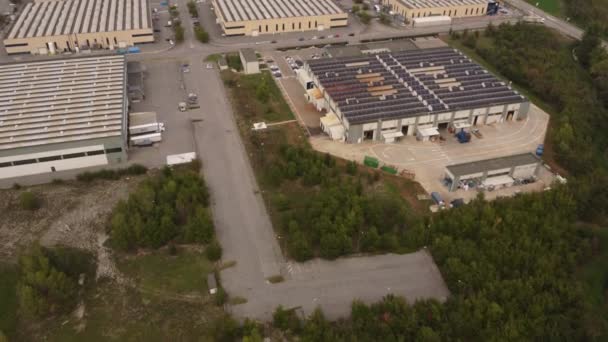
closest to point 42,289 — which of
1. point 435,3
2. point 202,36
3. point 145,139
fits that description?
point 145,139

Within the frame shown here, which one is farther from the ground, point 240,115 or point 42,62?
point 42,62

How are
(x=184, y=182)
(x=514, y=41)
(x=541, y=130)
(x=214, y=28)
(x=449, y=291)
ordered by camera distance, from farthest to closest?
(x=214, y=28), (x=514, y=41), (x=541, y=130), (x=184, y=182), (x=449, y=291)

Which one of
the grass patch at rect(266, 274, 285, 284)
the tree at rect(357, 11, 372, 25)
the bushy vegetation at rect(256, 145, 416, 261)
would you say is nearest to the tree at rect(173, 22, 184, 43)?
the tree at rect(357, 11, 372, 25)

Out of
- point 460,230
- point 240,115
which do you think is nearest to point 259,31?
point 240,115

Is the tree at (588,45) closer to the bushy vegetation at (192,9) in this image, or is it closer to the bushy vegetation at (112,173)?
the bushy vegetation at (192,9)

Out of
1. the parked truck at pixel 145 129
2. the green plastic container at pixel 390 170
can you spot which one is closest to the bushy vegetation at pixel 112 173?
the parked truck at pixel 145 129

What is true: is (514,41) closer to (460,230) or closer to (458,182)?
(458,182)

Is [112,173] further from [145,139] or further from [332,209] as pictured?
[332,209]

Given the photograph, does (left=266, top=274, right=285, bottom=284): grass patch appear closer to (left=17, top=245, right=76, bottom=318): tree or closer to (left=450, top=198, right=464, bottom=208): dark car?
(left=17, top=245, right=76, bottom=318): tree
